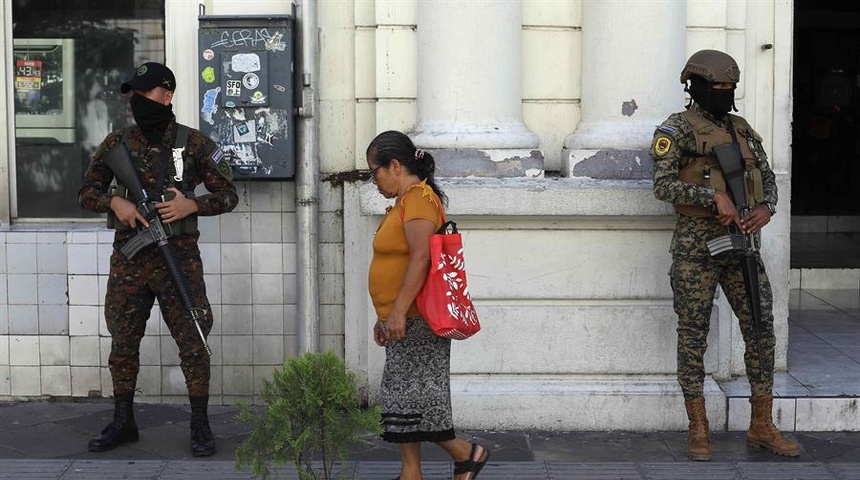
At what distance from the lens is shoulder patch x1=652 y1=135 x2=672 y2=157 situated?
631 cm

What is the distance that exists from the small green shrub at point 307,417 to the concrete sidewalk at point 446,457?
2.57ft

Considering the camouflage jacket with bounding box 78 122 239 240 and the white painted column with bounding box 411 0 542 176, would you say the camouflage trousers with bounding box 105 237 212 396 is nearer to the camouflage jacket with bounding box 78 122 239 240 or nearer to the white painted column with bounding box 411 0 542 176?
the camouflage jacket with bounding box 78 122 239 240

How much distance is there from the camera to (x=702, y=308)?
645cm

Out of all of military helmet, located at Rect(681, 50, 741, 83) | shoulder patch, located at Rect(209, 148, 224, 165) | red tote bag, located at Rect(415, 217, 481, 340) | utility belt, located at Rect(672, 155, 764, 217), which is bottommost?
red tote bag, located at Rect(415, 217, 481, 340)

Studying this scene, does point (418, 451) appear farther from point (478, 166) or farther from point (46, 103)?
point (46, 103)

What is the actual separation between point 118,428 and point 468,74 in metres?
2.72

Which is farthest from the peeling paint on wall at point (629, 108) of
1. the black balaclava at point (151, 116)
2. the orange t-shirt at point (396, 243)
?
the black balaclava at point (151, 116)

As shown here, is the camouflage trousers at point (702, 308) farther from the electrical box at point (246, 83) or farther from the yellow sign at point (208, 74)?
the yellow sign at point (208, 74)

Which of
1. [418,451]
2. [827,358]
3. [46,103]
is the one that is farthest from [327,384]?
[827,358]

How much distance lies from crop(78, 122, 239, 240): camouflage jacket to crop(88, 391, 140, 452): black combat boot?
40.1 inches

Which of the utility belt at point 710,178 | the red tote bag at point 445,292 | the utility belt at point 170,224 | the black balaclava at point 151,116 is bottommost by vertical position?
the red tote bag at point 445,292

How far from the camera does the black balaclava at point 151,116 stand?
6420 mm

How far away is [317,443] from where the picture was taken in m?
5.17

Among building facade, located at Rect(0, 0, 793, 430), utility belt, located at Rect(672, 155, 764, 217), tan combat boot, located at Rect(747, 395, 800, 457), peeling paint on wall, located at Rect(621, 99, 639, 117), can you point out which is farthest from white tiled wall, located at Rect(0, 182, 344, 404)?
tan combat boot, located at Rect(747, 395, 800, 457)
